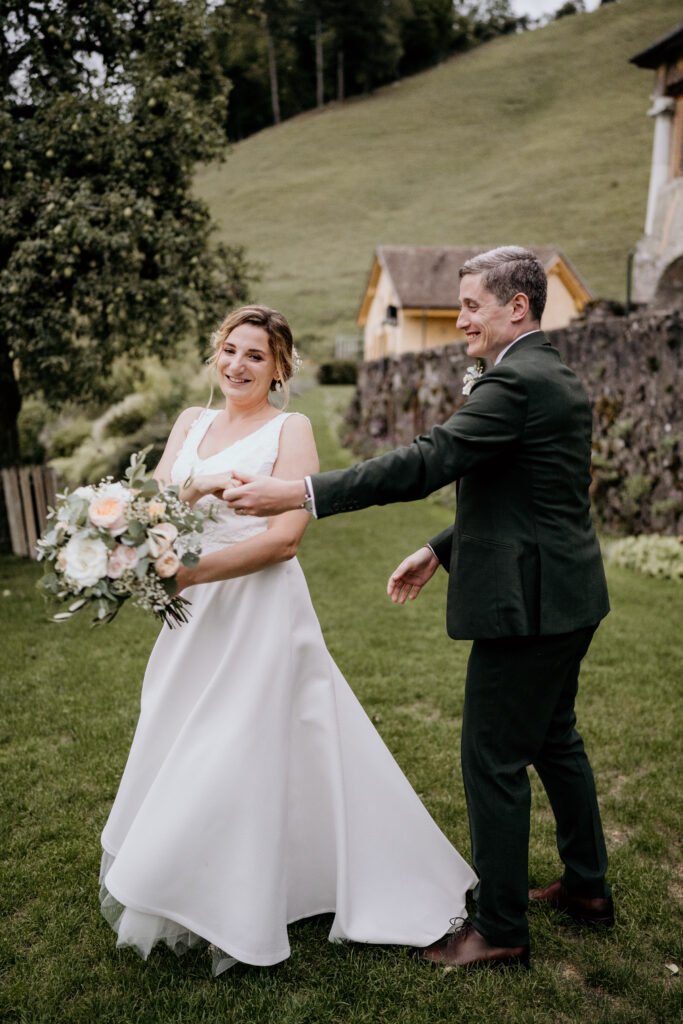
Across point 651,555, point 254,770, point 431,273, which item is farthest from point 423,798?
point 431,273

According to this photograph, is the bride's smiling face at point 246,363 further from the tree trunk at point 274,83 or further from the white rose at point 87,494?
the tree trunk at point 274,83

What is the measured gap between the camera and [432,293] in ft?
97.8

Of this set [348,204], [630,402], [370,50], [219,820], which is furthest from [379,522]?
[370,50]

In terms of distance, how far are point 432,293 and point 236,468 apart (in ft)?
92.8

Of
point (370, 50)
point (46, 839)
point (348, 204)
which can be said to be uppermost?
point (370, 50)

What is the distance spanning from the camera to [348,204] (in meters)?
57.7

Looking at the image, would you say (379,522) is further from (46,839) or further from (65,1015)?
(65,1015)

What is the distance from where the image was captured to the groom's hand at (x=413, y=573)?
126 inches

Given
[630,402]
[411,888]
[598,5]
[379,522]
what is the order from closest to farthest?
[411,888] → [630,402] → [379,522] → [598,5]

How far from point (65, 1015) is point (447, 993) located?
1.37 metres

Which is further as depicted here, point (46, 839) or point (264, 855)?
point (46, 839)

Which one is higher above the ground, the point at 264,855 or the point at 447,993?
the point at 264,855

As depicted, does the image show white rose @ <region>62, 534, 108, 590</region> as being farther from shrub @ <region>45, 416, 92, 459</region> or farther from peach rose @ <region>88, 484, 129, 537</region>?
shrub @ <region>45, 416, 92, 459</region>

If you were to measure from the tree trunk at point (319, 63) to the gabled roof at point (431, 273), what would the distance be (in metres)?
50.8
